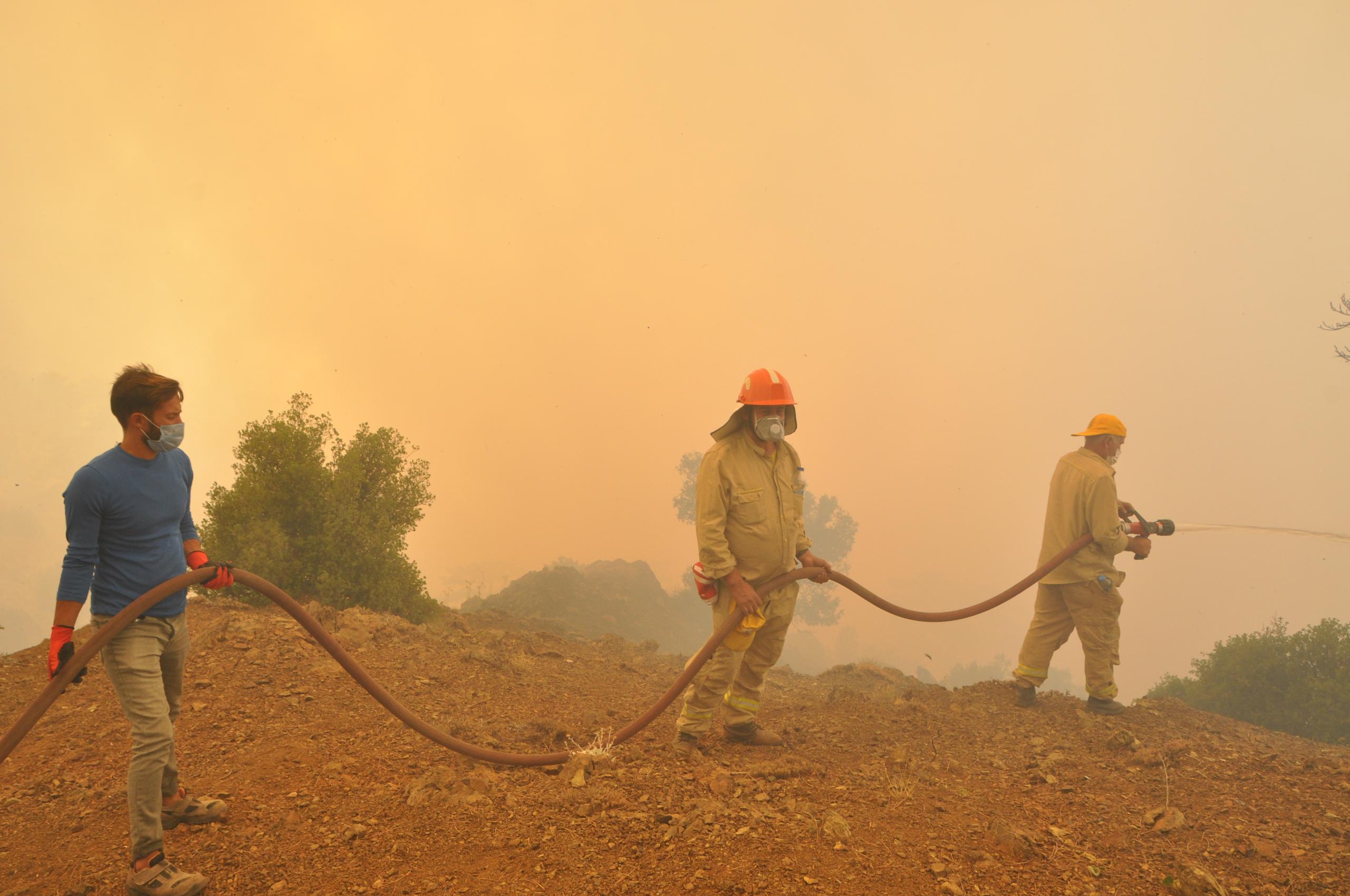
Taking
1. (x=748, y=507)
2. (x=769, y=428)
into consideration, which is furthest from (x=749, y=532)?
(x=769, y=428)

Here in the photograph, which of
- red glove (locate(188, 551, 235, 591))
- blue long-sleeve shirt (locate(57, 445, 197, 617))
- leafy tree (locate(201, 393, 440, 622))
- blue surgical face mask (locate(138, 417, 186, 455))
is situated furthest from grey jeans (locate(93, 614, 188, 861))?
leafy tree (locate(201, 393, 440, 622))

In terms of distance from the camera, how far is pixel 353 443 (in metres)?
11.7

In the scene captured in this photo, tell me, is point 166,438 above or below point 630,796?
above

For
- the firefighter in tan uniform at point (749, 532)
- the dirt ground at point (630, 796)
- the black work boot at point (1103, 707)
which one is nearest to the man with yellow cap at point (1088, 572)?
the black work boot at point (1103, 707)

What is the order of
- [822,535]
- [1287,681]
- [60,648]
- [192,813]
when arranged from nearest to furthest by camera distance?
[60,648], [192,813], [1287,681], [822,535]

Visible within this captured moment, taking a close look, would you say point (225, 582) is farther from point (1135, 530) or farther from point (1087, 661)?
point (1135, 530)

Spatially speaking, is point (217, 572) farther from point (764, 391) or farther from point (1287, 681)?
point (1287, 681)

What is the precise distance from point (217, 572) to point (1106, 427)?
8.15 meters

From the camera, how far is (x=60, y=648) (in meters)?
3.72

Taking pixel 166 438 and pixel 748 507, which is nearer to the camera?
pixel 166 438

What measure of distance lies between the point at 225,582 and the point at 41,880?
1.81 metres

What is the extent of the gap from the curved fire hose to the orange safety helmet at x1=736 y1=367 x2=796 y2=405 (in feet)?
4.51

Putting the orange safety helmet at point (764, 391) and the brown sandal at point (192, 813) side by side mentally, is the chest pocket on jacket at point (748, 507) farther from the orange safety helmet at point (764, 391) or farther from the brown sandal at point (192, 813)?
the brown sandal at point (192, 813)

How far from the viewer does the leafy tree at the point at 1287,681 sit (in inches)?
406
